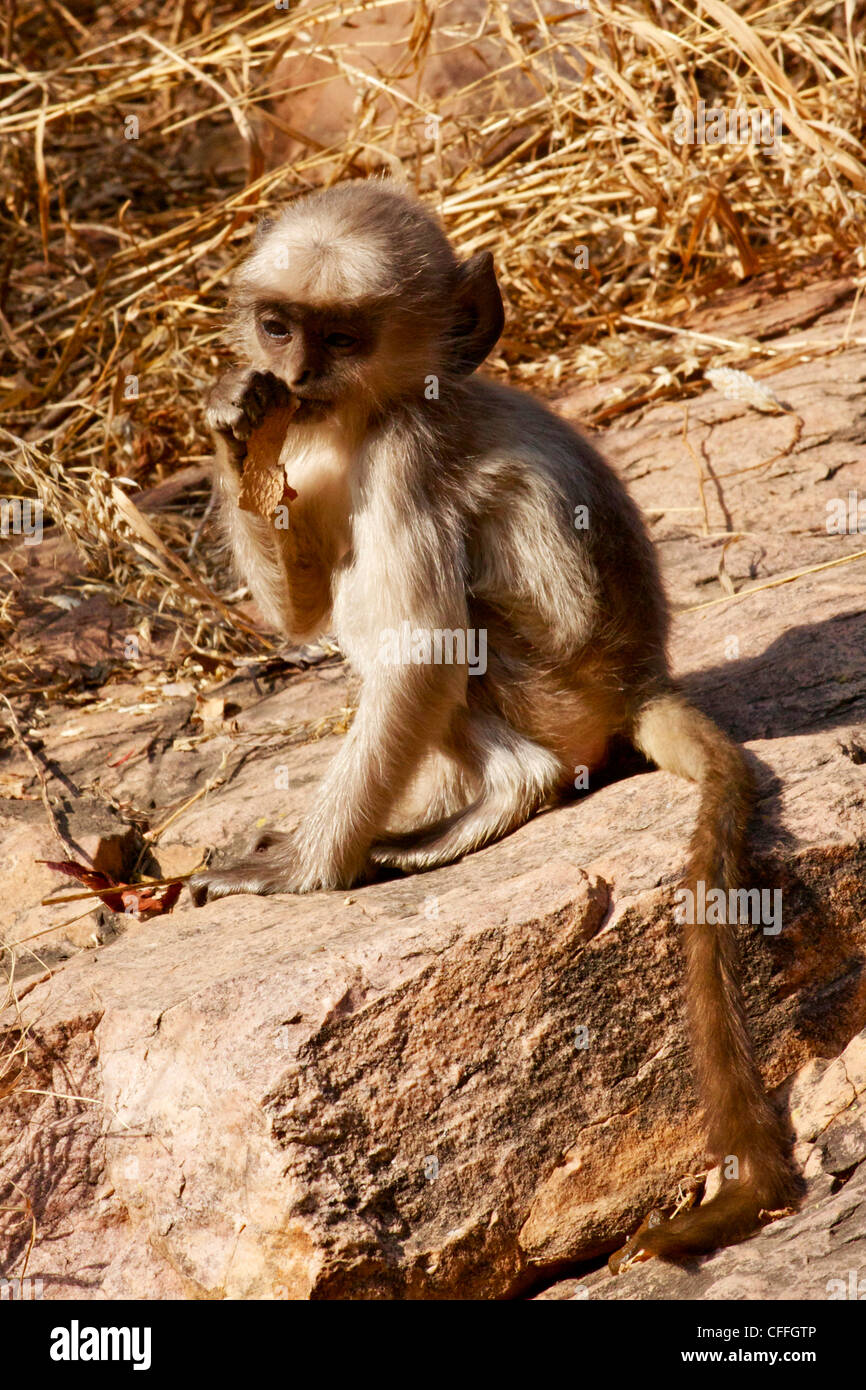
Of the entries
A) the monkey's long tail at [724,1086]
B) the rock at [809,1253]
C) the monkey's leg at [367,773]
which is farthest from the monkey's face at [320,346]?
the rock at [809,1253]

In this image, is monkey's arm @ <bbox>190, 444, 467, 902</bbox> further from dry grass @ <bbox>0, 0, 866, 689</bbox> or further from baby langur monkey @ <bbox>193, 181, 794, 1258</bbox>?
dry grass @ <bbox>0, 0, 866, 689</bbox>

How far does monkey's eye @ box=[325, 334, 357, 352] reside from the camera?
11.6 ft

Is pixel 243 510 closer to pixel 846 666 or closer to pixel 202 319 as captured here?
pixel 846 666

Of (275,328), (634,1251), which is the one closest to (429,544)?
(275,328)

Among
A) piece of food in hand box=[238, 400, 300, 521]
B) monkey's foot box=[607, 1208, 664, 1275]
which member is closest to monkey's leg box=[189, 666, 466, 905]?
piece of food in hand box=[238, 400, 300, 521]

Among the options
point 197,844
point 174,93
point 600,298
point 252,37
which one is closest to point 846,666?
point 197,844

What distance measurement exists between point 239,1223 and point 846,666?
2488mm

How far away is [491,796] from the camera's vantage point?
376 centimetres

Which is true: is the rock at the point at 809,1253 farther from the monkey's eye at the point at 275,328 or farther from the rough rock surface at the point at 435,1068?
the monkey's eye at the point at 275,328

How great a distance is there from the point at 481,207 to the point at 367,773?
4.53 metres

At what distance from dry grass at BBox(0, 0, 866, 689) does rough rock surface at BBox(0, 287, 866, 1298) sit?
9.05ft

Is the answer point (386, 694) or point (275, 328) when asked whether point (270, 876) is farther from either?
point (275, 328)

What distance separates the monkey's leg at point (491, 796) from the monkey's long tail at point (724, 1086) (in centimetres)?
69

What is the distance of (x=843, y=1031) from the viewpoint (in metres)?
3.24
